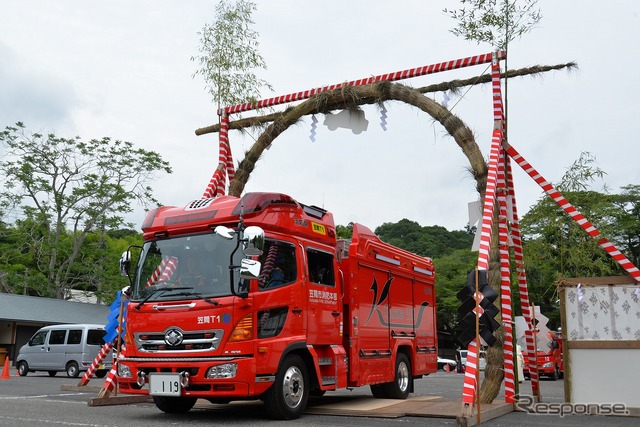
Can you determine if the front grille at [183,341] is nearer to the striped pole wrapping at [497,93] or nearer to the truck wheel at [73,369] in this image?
the striped pole wrapping at [497,93]

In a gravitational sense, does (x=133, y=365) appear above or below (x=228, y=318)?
below

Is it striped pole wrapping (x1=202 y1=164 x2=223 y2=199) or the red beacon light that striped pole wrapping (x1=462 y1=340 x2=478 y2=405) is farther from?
striped pole wrapping (x1=202 y1=164 x2=223 y2=199)

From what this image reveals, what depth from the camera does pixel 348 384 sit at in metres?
10.2

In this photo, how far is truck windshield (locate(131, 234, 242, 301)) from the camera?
→ 28.4 ft

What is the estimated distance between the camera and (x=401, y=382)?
12.4 meters

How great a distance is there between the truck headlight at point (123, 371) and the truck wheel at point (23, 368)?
55.8ft

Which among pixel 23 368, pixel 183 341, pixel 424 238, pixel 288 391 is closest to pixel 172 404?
pixel 183 341

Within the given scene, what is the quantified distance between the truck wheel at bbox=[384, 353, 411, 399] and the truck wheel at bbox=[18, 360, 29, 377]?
1669 centimetres

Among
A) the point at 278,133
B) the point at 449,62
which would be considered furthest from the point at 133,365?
the point at 449,62

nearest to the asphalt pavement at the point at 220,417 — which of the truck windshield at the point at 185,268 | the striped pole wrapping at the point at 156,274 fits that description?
the truck windshield at the point at 185,268

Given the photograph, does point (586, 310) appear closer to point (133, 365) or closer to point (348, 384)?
point (348, 384)

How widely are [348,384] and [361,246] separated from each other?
7.28 ft

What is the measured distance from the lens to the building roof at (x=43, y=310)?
32.4m

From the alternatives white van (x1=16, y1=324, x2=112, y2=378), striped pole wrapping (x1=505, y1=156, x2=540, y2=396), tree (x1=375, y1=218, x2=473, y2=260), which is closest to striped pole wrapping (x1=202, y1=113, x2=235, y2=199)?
striped pole wrapping (x1=505, y1=156, x2=540, y2=396)
